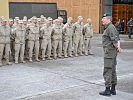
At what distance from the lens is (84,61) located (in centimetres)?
1393

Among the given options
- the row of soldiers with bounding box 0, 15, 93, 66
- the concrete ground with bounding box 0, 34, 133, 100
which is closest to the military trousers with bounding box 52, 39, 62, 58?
the row of soldiers with bounding box 0, 15, 93, 66

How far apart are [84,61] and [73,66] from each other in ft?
4.72

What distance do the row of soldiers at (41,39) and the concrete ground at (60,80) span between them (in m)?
0.67

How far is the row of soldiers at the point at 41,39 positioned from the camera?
41.8ft

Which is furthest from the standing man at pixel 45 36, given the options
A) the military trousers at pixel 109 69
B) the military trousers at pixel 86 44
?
the military trousers at pixel 109 69

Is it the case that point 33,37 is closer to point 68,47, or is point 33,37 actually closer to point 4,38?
point 4,38

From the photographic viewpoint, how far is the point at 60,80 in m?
9.86

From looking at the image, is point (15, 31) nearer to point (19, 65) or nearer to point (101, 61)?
point (19, 65)

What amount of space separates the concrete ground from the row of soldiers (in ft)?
2.19

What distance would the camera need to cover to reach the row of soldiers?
12.7 metres

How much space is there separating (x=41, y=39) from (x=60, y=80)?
15.0 feet

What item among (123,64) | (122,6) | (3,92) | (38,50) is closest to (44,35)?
(38,50)

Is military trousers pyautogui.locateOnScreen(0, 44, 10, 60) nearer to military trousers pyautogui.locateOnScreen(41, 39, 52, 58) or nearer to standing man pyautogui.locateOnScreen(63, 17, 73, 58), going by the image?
military trousers pyautogui.locateOnScreen(41, 39, 52, 58)

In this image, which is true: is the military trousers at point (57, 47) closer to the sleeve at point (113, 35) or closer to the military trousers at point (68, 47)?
the military trousers at point (68, 47)
